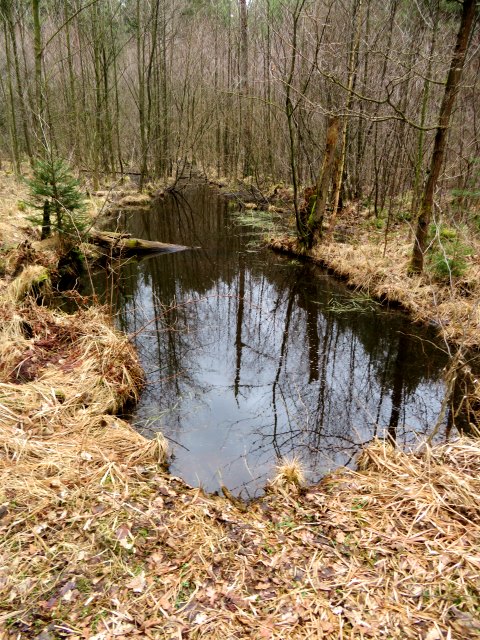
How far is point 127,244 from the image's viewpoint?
1114cm

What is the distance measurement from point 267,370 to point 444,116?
16.3 feet

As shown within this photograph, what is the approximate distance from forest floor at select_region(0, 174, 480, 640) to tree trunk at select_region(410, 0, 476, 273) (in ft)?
11.4

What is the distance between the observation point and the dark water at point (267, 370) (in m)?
4.55

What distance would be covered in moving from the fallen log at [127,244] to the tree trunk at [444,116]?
679cm

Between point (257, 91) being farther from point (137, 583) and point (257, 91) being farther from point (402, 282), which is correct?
point (137, 583)

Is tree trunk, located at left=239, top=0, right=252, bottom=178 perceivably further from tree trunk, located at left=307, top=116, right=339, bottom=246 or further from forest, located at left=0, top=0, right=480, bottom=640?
tree trunk, located at left=307, top=116, right=339, bottom=246

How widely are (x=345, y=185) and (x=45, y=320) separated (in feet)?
39.9

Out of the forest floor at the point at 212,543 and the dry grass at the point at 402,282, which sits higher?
the dry grass at the point at 402,282

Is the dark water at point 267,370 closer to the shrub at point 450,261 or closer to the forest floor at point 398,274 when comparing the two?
the forest floor at point 398,274

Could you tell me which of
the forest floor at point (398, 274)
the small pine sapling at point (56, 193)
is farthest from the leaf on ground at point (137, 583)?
the small pine sapling at point (56, 193)

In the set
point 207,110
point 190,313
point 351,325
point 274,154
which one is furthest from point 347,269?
point 207,110

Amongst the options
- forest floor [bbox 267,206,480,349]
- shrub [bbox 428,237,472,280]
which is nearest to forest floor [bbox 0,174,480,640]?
forest floor [bbox 267,206,480,349]

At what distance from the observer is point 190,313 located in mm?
8133

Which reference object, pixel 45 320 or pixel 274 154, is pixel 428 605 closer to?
pixel 45 320
